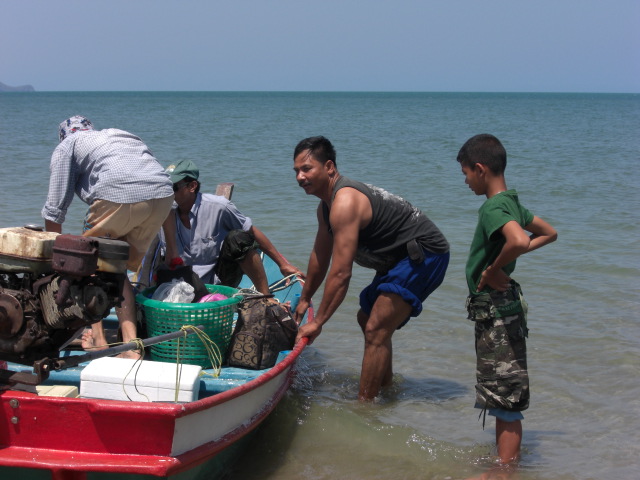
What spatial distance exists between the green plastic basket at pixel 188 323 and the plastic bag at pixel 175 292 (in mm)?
210

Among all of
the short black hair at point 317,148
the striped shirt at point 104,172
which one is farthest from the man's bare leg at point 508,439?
the striped shirt at point 104,172

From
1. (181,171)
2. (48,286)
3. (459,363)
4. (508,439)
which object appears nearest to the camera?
(48,286)

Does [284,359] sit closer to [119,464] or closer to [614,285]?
[119,464]

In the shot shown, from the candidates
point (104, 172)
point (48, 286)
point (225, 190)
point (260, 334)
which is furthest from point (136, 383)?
point (225, 190)

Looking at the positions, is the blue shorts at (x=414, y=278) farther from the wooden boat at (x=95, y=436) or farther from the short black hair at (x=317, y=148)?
the wooden boat at (x=95, y=436)

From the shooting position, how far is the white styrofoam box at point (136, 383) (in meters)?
3.55

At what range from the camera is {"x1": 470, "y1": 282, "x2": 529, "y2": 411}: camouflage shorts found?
12.4 ft

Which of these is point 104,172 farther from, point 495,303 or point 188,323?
point 495,303

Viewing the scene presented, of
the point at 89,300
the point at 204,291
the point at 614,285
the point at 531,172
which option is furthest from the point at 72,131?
the point at 531,172

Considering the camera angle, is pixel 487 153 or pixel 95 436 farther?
pixel 487 153

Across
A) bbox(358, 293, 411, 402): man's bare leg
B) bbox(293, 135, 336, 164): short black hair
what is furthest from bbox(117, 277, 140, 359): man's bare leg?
bbox(358, 293, 411, 402): man's bare leg

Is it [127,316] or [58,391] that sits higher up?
[127,316]

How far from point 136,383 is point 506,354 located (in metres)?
1.89

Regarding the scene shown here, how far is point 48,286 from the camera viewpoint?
119 inches
